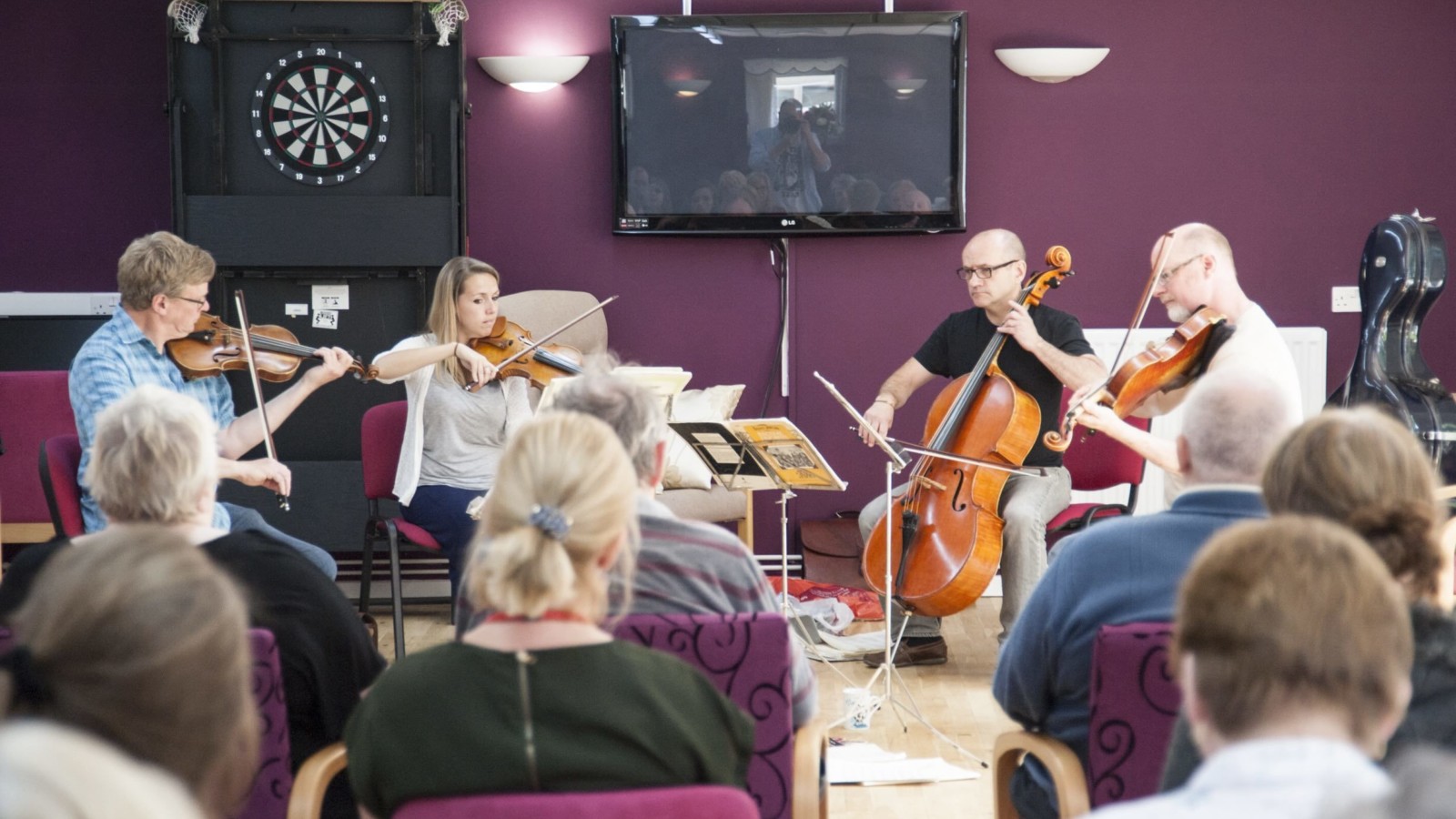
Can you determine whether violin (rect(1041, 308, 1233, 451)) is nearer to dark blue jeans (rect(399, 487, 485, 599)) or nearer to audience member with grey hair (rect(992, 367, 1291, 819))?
audience member with grey hair (rect(992, 367, 1291, 819))

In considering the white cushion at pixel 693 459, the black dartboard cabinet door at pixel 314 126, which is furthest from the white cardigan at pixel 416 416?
the black dartboard cabinet door at pixel 314 126

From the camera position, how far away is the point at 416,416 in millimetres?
4219

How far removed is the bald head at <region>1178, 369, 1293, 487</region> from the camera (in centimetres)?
203

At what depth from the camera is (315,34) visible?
5047 millimetres

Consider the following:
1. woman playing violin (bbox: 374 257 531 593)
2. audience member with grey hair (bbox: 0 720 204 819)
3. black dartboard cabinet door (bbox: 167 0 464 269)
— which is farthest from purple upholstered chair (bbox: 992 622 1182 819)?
black dartboard cabinet door (bbox: 167 0 464 269)

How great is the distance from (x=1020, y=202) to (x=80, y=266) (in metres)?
3.61

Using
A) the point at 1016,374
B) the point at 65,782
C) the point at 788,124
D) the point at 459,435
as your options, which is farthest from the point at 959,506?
the point at 65,782

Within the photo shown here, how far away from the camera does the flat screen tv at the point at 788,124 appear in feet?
17.5

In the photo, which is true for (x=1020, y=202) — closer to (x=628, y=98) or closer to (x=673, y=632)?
(x=628, y=98)

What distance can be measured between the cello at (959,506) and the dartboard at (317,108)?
7.85 feet

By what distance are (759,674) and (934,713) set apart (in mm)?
1991

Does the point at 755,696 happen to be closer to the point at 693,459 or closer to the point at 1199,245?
the point at 1199,245

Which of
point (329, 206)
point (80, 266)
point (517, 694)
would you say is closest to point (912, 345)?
point (329, 206)

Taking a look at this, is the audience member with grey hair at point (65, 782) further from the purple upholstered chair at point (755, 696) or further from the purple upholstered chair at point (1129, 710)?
the purple upholstered chair at point (1129, 710)
